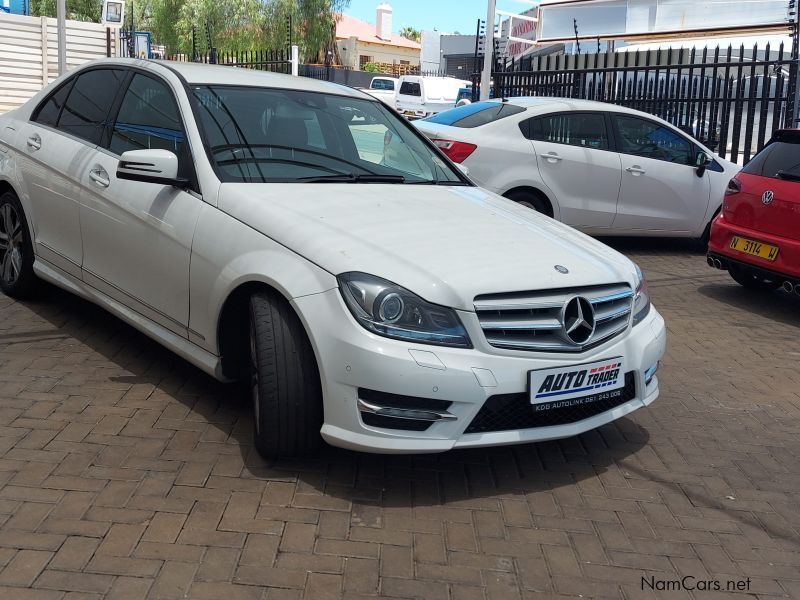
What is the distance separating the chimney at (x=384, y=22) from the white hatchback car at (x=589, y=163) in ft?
215

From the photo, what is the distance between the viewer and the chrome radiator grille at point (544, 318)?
144 inches

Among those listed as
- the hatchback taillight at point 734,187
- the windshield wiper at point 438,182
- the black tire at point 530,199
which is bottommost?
the black tire at point 530,199

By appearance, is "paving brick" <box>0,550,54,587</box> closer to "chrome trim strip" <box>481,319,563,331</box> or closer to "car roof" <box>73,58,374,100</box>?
"chrome trim strip" <box>481,319,563,331</box>

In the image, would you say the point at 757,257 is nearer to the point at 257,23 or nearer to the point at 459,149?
the point at 459,149

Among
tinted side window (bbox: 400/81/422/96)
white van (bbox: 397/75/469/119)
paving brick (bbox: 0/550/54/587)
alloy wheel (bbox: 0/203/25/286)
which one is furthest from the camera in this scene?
tinted side window (bbox: 400/81/422/96)

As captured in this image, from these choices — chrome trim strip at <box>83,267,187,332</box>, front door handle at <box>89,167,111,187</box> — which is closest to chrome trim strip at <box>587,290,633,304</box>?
chrome trim strip at <box>83,267,187,332</box>

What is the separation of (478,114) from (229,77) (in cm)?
511

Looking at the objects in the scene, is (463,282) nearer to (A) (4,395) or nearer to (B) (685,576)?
(B) (685,576)

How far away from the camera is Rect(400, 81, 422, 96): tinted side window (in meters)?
30.0

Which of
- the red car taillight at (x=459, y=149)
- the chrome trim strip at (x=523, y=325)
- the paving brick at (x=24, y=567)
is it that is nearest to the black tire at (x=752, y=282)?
the red car taillight at (x=459, y=149)

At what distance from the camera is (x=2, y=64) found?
2423cm

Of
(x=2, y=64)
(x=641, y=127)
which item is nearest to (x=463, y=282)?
(x=641, y=127)

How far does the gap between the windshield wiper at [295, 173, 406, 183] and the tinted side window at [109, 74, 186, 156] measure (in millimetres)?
669
